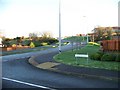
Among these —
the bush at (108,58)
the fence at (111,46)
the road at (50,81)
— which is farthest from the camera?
the fence at (111,46)

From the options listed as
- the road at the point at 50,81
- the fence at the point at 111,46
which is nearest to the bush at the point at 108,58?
the fence at the point at 111,46

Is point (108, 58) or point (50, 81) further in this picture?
point (108, 58)

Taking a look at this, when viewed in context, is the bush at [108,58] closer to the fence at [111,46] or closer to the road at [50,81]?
the fence at [111,46]

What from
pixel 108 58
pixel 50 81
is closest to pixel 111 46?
pixel 108 58

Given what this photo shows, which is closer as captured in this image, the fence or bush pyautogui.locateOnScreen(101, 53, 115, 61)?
bush pyautogui.locateOnScreen(101, 53, 115, 61)

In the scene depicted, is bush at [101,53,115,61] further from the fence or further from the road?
the road

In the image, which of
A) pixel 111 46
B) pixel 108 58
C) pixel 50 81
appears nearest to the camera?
pixel 50 81

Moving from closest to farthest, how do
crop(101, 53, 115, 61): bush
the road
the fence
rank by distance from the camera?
the road
crop(101, 53, 115, 61): bush
the fence

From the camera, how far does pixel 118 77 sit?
44.2ft

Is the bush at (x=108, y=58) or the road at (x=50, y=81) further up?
the bush at (x=108, y=58)

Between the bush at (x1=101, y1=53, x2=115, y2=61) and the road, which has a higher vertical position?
the bush at (x1=101, y1=53, x2=115, y2=61)

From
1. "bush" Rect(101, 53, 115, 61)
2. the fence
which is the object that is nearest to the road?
"bush" Rect(101, 53, 115, 61)

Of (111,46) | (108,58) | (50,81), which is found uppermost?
(111,46)

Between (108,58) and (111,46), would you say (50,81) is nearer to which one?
(108,58)
